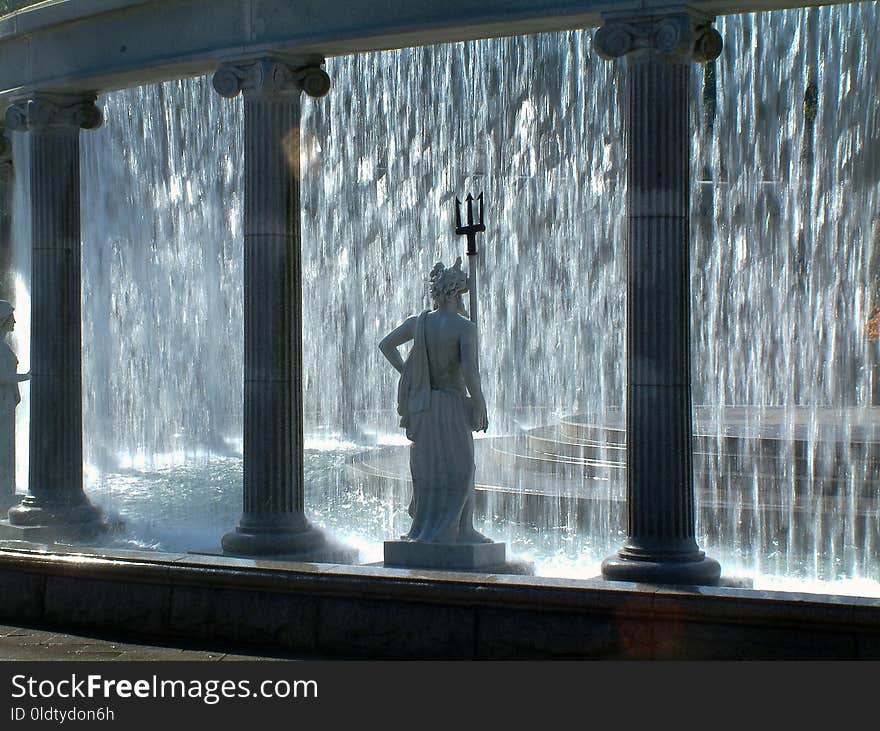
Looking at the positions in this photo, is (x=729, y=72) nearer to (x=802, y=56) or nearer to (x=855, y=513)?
(x=802, y=56)

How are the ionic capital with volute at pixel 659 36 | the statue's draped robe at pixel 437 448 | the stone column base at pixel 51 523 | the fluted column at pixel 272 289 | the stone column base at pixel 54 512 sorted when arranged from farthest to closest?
1. the stone column base at pixel 54 512
2. the stone column base at pixel 51 523
3. the fluted column at pixel 272 289
4. the statue's draped robe at pixel 437 448
5. the ionic capital with volute at pixel 659 36

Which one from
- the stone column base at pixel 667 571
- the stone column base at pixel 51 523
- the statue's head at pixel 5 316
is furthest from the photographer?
the statue's head at pixel 5 316

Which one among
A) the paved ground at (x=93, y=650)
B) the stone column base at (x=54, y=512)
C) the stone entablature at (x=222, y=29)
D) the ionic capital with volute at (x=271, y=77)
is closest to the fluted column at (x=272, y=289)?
the ionic capital with volute at (x=271, y=77)

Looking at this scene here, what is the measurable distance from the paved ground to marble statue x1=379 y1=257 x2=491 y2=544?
359 cm

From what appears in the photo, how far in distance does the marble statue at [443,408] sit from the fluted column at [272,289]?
1.72 meters

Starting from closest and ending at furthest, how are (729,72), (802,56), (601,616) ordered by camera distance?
(601,616) < (802,56) < (729,72)

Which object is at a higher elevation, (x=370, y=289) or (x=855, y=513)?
(x=370, y=289)

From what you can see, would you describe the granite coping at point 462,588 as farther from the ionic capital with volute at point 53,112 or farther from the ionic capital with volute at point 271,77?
the ionic capital with volute at point 53,112

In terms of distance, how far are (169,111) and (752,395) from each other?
1430cm

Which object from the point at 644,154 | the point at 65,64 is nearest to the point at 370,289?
the point at 65,64

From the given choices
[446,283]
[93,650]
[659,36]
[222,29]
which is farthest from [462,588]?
[222,29]

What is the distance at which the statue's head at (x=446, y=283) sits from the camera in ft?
42.4

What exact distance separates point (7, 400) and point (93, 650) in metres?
8.50

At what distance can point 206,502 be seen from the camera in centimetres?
2067
